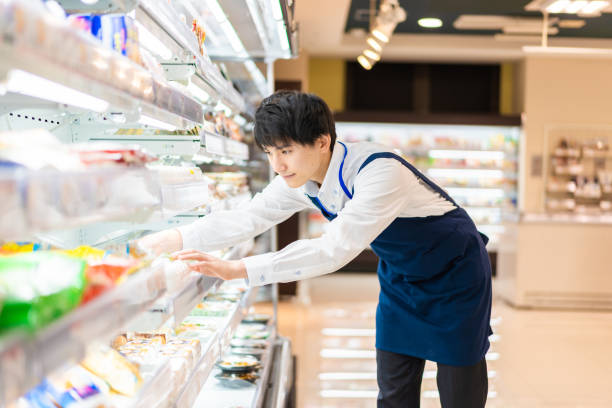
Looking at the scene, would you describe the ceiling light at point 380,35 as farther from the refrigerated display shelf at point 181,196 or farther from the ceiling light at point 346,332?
the refrigerated display shelf at point 181,196

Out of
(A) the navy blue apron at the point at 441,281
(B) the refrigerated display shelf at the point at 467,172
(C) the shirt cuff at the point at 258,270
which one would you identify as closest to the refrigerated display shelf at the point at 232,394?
(A) the navy blue apron at the point at 441,281

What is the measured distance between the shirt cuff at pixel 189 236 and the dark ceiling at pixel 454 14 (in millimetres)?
5509

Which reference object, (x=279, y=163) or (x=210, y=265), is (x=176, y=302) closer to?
(x=210, y=265)

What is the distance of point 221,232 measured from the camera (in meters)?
2.02

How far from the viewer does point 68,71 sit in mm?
848

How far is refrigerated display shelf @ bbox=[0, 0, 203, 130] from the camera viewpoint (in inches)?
27.3

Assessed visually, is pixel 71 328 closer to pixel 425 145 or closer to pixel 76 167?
pixel 76 167

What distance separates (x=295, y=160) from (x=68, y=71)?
39.0 inches

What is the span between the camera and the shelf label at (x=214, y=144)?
2196 mm

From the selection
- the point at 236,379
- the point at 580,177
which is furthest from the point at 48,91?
the point at 580,177

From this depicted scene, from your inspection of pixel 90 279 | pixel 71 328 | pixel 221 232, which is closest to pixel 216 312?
pixel 221 232

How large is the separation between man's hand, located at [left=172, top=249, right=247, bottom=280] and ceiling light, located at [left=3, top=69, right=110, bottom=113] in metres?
0.45

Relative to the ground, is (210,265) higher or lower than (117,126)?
lower

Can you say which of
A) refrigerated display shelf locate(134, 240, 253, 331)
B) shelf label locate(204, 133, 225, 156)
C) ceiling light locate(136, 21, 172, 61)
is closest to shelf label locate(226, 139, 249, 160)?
shelf label locate(204, 133, 225, 156)
